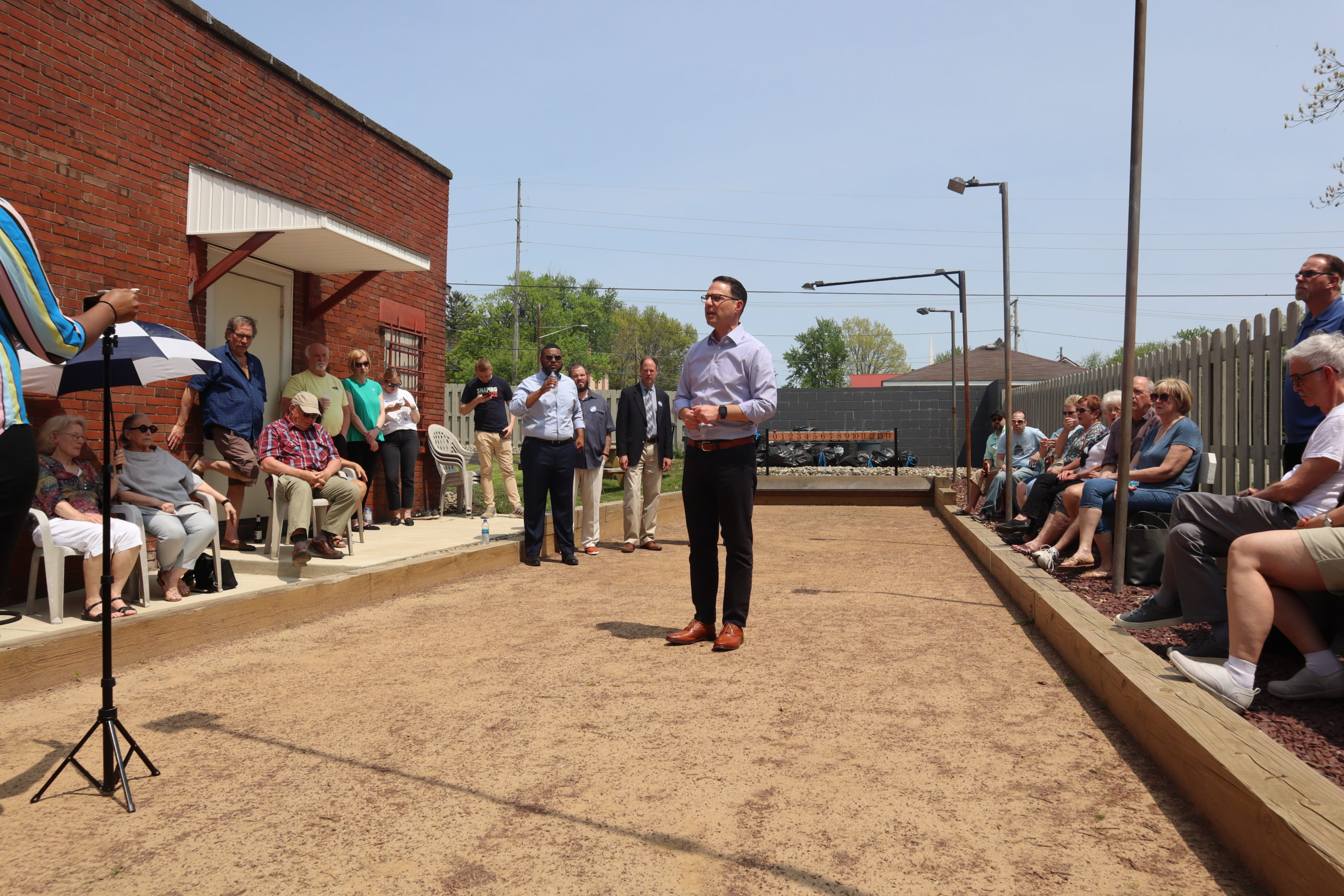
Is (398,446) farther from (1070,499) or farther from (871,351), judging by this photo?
(871,351)

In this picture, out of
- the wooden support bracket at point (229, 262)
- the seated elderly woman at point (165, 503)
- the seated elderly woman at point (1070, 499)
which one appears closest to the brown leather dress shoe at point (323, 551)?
the seated elderly woman at point (165, 503)

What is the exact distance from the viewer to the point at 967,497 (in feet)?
45.0

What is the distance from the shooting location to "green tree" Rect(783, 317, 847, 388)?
335ft

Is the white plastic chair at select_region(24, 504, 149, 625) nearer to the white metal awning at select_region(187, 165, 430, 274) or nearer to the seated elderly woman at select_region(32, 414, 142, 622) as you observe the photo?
the seated elderly woman at select_region(32, 414, 142, 622)

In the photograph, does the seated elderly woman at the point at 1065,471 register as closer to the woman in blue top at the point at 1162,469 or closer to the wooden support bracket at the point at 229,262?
the woman in blue top at the point at 1162,469

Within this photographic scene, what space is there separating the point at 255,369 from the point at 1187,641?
22.8 ft

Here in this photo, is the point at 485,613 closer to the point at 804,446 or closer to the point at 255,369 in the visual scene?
the point at 255,369

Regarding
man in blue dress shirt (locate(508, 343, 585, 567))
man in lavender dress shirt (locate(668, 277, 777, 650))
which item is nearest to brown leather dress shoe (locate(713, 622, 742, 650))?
man in lavender dress shirt (locate(668, 277, 777, 650))

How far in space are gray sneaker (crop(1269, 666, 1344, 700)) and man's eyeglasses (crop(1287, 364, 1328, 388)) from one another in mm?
1229

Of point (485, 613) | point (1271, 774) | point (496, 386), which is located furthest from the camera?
point (496, 386)

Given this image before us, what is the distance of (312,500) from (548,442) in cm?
227

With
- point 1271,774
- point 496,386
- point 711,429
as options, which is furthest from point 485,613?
point 496,386

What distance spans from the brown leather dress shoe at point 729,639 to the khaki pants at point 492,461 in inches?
257

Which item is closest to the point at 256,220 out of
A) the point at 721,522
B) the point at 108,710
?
the point at 721,522
